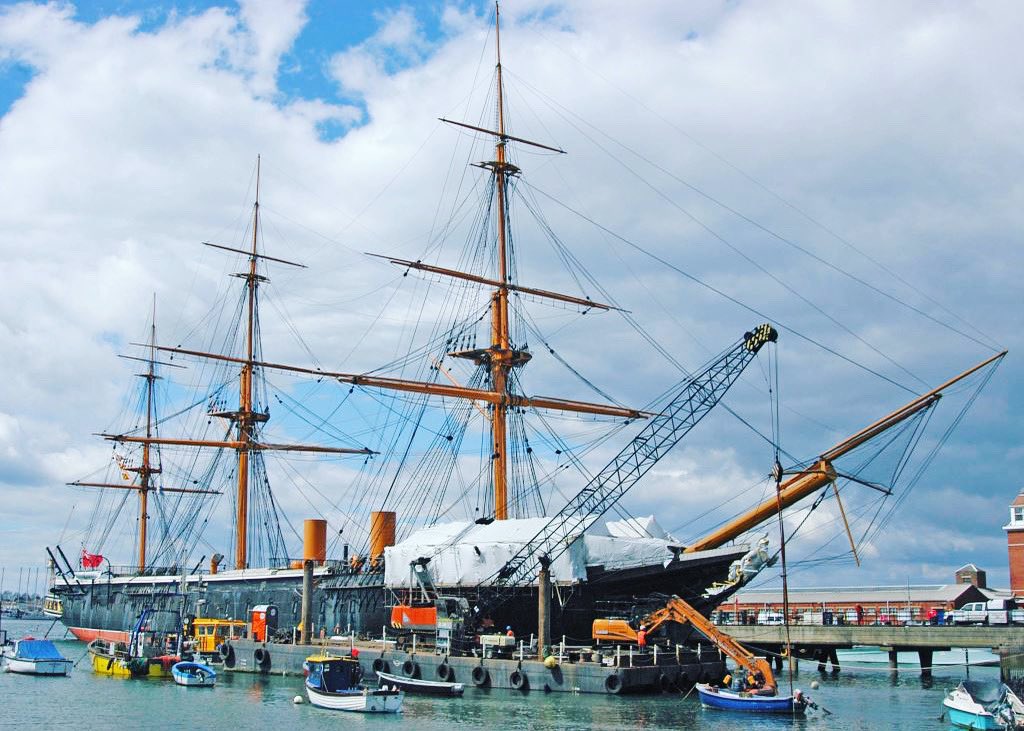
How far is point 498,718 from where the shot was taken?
37781mm

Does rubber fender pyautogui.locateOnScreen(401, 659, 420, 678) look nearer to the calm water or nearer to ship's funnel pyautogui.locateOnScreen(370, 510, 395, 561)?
the calm water

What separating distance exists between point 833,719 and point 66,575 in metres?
77.7

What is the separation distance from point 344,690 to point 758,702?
15.5 m

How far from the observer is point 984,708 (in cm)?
3422

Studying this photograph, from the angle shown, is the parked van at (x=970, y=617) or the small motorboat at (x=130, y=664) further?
the parked van at (x=970, y=617)

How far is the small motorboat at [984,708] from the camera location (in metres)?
32.8

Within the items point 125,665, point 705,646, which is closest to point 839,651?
point 705,646

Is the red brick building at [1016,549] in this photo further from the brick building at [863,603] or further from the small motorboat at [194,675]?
the small motorboat at [194,675]

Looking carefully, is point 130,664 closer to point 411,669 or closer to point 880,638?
point 411,669

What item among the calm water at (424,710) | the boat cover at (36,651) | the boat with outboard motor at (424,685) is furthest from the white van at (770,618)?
the boat cover at (36,651)

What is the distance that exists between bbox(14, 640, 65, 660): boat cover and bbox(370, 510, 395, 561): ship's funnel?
17470mm

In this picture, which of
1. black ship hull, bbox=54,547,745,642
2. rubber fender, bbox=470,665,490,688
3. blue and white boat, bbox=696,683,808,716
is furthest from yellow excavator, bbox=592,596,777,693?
rubber fender, bbox=470,665,490,688

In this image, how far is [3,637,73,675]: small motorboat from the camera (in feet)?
189

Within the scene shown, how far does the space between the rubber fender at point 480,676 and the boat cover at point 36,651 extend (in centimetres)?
2577
